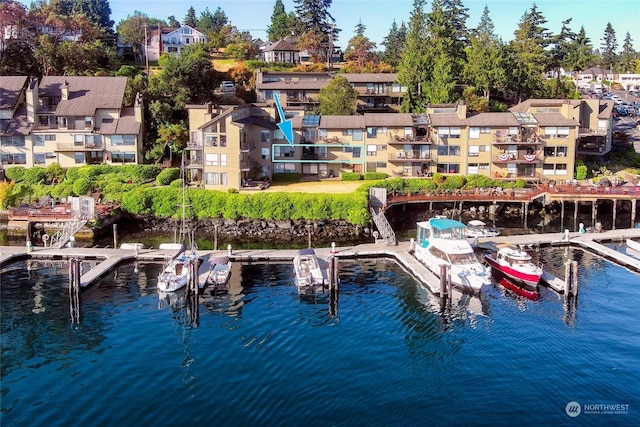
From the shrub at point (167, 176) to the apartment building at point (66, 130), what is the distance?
7.65 m

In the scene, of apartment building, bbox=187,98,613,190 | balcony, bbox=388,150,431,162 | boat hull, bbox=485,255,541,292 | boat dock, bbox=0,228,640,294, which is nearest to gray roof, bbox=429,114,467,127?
apartment building, bbox=187,98,613,190

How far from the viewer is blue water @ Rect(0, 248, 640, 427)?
→ 105 feet

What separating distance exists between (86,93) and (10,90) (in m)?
9.94

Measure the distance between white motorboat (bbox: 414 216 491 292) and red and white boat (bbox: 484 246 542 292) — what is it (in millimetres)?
2077

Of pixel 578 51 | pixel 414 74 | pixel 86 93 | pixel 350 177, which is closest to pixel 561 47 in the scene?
pixel 578 51

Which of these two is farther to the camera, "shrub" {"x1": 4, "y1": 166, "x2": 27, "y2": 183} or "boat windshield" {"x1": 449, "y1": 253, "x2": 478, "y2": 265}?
"shrub" {"x1": 4, "y1": 166, "x2": 27, "y2": 183}

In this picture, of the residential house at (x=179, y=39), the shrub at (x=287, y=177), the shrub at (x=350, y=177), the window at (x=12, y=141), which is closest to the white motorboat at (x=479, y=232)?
the shrub at (x=350, y=177)

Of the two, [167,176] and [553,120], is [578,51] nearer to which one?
[553,120]

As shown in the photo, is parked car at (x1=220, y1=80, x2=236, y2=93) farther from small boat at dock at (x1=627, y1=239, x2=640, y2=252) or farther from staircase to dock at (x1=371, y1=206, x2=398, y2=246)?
small boat at dock at (x1=627, y1=239, x2=640, y2=252)

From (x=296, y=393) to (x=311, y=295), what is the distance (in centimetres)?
1582

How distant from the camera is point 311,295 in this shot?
161 ft

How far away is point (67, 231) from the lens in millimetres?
63312

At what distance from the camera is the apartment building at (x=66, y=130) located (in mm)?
83312

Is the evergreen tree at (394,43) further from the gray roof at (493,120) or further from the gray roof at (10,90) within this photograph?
the gray roof at (10,90)
